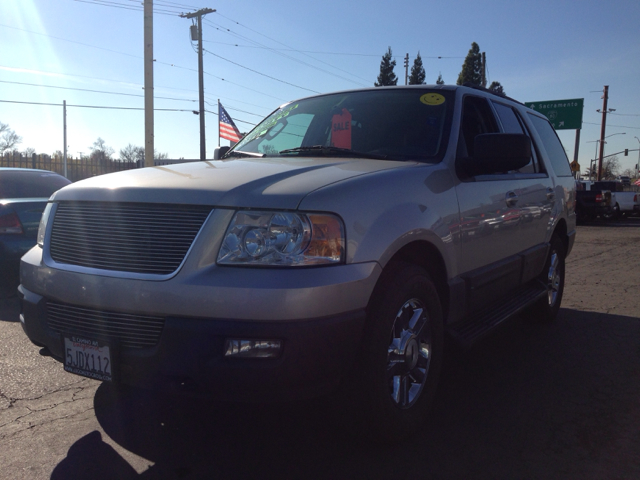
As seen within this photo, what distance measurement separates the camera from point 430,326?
9.69 feet

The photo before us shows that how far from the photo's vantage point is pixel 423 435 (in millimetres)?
2875

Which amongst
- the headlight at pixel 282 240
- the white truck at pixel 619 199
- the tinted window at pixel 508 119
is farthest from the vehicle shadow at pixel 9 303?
the white truck at pixel 619 199

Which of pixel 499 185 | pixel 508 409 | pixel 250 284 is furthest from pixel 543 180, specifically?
pixel 250 284

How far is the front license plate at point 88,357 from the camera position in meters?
2.35

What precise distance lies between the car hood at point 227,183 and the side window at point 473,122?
2.53 feet

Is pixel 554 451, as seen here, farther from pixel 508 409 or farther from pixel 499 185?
pixel 499 185

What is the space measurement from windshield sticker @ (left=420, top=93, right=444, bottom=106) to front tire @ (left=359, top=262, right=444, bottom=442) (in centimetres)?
138

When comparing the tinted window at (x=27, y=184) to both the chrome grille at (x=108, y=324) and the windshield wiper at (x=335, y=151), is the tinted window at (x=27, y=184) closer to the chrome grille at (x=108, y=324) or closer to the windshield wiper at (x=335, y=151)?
the windshield wiper at (x=335, y=151)

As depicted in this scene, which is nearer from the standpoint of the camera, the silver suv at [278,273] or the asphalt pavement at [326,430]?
the silver suv at [278,273]

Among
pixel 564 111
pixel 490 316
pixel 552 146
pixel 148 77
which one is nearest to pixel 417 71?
pixel 564 111

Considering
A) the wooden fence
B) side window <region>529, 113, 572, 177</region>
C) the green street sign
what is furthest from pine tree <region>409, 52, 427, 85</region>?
side window <region>529, 113, 572, 177</region>

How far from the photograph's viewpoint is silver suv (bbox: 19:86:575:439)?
7.06ft

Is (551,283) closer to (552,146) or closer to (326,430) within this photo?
(552,146)

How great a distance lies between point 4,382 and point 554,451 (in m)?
3.27
